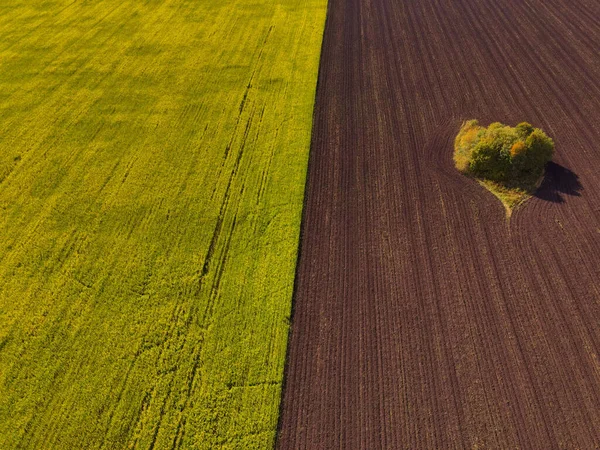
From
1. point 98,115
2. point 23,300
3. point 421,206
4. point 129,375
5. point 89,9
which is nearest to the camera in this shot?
point 129,375

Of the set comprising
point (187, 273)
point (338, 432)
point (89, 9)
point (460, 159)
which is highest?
point (89, 9)

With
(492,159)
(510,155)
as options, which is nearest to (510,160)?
(510,155)

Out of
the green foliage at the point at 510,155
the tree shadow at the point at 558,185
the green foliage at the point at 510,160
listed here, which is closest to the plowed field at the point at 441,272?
the tree shadow at the point at 558,185

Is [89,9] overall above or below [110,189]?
above

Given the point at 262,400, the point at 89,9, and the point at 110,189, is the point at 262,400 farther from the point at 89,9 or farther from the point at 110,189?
the point at 89,9

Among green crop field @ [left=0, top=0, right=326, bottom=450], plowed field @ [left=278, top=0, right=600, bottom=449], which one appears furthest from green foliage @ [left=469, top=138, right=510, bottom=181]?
green crop field @ [left=0, top=0, right=326, bottom=450]

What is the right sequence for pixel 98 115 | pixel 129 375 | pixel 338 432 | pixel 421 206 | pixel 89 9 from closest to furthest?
pixel 338 432 < pixel 129 375 < pixel 421 206 < pixel 98 115 < pixel 89 9

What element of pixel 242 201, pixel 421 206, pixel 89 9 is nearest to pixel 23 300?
pixel 242 201

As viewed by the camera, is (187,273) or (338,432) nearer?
(338,432)
